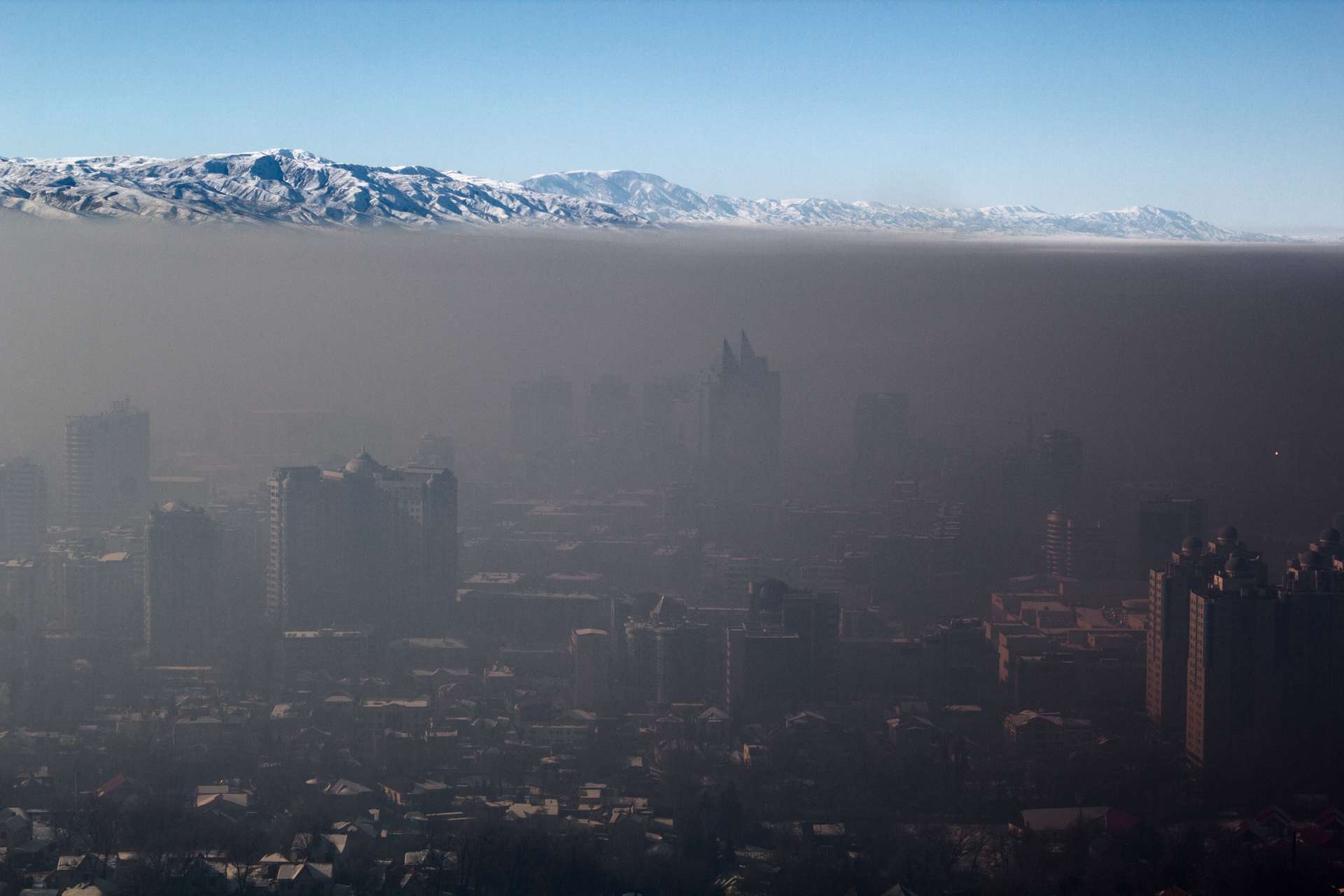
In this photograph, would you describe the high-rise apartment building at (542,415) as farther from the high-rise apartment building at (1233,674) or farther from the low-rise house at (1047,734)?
the high-rise apartment building at (1233,674)

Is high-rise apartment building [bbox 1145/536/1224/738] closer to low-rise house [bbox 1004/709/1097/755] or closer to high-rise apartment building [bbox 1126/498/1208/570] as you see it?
low-rise house [bbox 1004/709/1097/755]

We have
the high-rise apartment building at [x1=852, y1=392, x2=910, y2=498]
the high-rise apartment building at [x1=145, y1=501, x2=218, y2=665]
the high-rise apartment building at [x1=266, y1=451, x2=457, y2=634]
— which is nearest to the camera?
the high-rise apartment building at [x1=145, y1=501, x2=218, y2=665]

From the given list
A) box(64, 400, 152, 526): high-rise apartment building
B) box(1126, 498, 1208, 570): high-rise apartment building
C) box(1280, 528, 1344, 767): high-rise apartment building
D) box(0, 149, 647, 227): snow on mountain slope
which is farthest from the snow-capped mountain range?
box(1280, 528, 1344, 767): high-rise apartment building

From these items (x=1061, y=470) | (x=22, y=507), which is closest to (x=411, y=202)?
(x=22, y=507)

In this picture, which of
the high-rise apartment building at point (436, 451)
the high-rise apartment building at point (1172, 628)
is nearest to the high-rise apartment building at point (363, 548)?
the high-rise apartment building at point (436, 451)

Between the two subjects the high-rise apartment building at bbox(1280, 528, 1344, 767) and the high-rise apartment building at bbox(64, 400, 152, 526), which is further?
the high-rise apartment building at bbox(64, 400, 152, 526)

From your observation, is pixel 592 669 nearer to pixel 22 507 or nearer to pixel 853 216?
pixel 22 507
